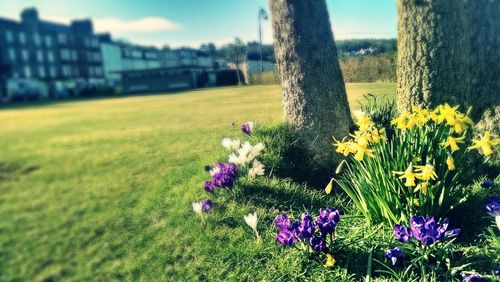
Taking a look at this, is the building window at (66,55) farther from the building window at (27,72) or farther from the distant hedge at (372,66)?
the distant hedge at (372,66)

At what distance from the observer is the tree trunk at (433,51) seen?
341 cm

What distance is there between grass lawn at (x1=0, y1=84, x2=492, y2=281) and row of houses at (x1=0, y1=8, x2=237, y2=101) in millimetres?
59

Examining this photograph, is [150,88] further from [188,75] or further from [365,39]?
[365,39]

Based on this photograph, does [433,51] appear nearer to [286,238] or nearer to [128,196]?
[286,238]

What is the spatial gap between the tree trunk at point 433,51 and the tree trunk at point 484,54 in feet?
0.70

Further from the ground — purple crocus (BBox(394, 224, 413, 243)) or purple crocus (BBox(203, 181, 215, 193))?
purple crocus (BBox(203, 181, 215, 193))

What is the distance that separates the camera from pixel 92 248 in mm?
1771

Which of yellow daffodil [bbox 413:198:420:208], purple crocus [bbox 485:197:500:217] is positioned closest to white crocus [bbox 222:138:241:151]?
yellow daffodil [bbox 413:198:420:208]

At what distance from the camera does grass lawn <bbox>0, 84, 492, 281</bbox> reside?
4.23 ft

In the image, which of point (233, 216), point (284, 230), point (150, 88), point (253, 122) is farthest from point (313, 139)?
point (150, 88)

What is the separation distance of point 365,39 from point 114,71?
3.06 m

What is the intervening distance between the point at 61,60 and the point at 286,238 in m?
1.60

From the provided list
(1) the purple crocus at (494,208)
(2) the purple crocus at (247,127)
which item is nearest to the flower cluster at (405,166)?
(1) the purple crocus at (494,208)

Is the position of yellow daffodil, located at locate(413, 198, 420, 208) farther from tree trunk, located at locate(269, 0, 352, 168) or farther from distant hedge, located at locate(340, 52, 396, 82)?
distant hedge, located at locate(340, 52, 396, 82)
